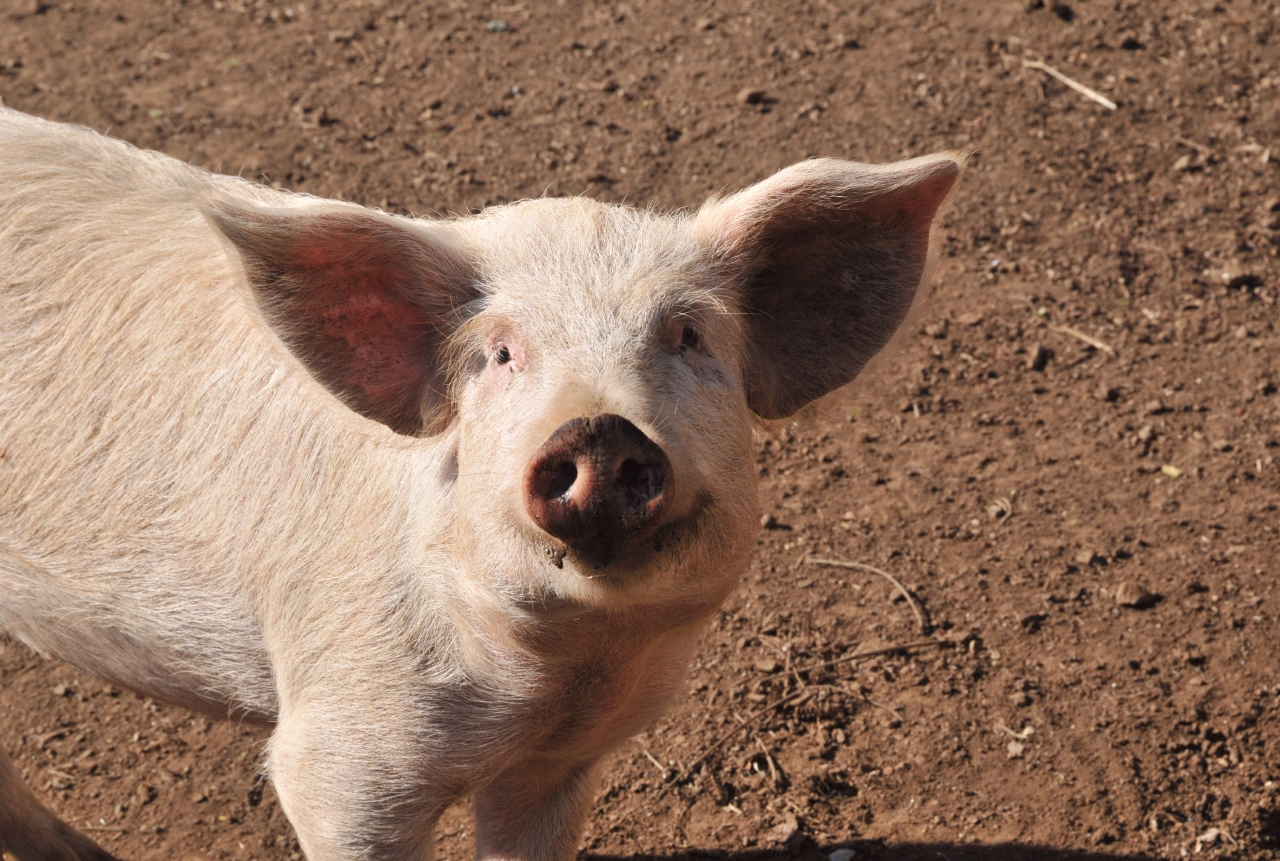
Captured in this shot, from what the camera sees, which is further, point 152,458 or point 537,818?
point 537,818

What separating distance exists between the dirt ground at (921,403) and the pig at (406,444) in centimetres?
61

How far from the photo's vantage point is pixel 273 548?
3.19 meters

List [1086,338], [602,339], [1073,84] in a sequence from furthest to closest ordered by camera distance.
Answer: [1073,84]
[1086,338]
[602,339]

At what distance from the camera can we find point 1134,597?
4.62 meters

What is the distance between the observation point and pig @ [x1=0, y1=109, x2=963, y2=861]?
2561mm

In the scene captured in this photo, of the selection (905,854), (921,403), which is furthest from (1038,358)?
(905,854)

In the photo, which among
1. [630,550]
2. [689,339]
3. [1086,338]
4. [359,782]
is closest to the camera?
[630,550]

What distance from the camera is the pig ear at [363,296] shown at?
2703 mm

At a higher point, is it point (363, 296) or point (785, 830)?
point (363, 296)

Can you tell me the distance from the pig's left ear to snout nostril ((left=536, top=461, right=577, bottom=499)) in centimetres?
93

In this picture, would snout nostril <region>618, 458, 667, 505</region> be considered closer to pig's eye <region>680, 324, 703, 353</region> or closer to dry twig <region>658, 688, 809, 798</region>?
pig's eye <region>680, 324, 703, 353</region>

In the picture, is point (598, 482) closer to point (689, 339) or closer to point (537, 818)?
point (689, 339)

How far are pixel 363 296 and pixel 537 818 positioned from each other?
154 centimetres

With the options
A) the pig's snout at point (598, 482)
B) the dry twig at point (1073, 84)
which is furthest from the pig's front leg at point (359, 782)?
the dry twig at point (1073, 84)
